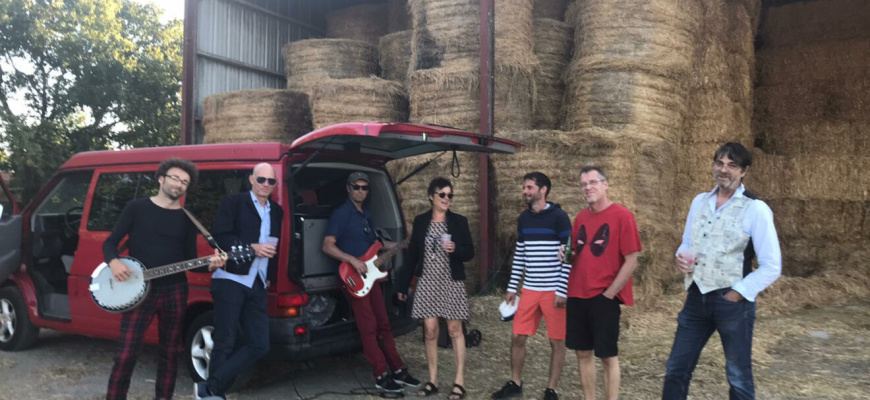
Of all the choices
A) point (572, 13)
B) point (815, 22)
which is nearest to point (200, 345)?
point (572, 13)

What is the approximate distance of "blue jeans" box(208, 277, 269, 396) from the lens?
4430mm

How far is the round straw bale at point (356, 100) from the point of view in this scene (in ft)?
30.7

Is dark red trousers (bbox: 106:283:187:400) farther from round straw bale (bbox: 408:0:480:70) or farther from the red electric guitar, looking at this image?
round straw bale (bbox: 408:0:480:70)

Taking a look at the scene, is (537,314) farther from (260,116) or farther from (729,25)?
(260,116)

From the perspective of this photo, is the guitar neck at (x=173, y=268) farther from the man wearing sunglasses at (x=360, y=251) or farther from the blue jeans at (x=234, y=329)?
the man wearing sunglasses at (x=360, y=251)

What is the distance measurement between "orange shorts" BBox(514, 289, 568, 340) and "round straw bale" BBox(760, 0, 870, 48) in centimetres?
759

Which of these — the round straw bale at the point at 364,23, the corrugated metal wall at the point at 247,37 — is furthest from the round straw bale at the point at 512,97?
the corrugated metal wall at the point at 247,37

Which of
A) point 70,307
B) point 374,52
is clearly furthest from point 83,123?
point 70,307

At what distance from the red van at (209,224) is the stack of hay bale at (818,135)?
18.2ft

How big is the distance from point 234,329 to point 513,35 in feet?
18.1

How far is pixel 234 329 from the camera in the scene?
176 inches

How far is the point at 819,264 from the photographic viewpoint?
9.39m

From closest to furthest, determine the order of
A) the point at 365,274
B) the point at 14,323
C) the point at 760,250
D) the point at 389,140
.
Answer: the point at 760,250 < the point at 365,274 < the point at 389,140 < the point at 14,323

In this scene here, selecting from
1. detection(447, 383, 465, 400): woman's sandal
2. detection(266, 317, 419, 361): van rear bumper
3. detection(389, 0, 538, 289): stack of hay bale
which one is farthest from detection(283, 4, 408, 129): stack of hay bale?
detection(447, 383, 465, 400): woman's sandal
